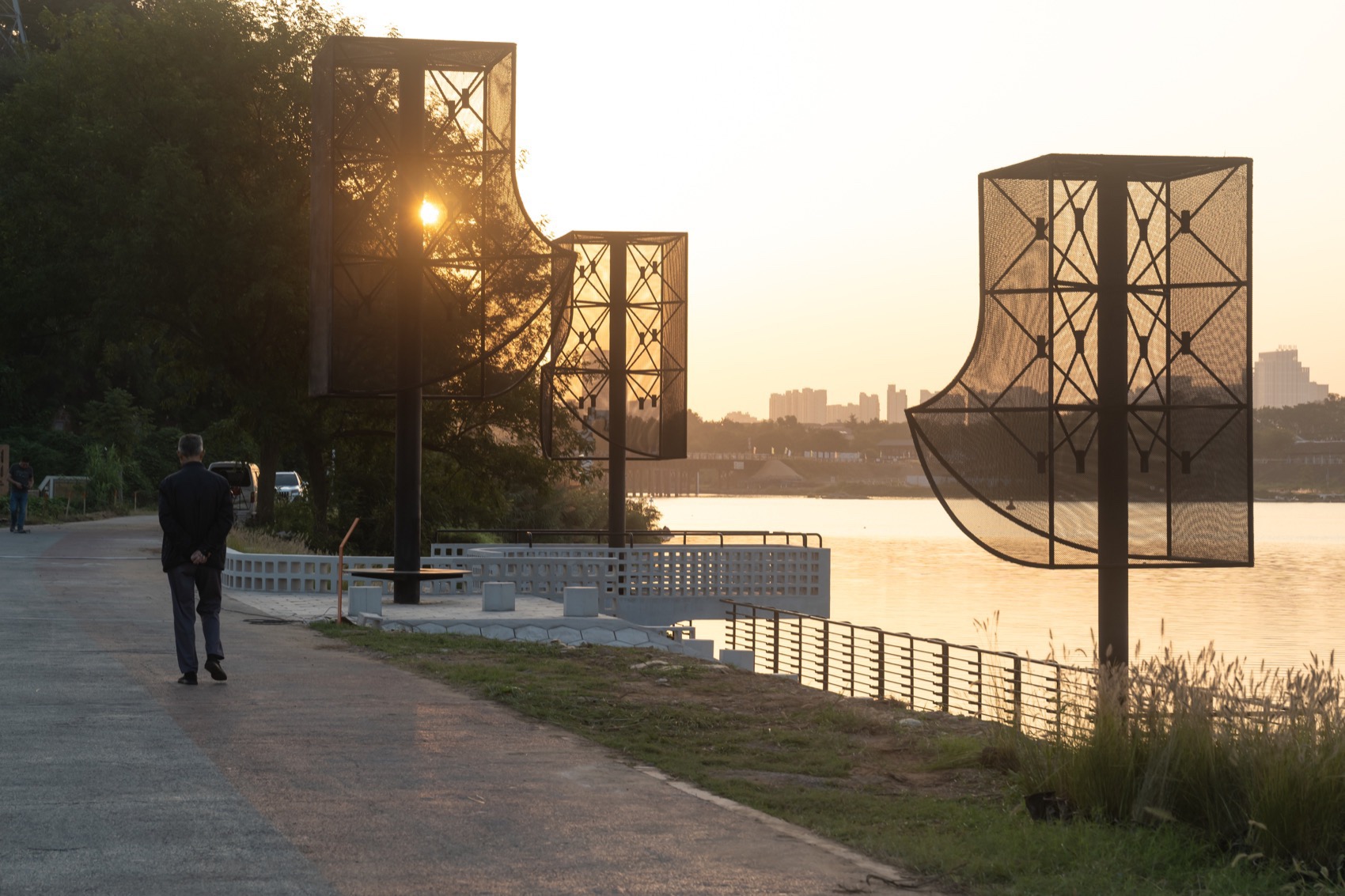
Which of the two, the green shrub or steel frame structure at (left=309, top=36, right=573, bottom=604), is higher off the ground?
steel frame structure at (left=309, top=36, right=573, bottom=604)

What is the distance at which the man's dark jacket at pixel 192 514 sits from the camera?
12.5m

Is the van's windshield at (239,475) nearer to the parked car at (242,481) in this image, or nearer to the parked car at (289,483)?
the parked car at (242,481)

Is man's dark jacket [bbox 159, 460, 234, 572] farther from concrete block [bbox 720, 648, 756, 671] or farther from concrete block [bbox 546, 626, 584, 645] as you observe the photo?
concrete block [bbox 720, 648, 756, 671]

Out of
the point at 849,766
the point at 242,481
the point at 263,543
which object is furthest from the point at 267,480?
the point at 849,766

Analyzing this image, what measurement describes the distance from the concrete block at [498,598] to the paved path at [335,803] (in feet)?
28.8

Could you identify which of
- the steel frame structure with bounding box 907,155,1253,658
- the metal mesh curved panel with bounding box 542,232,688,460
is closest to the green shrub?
the steel frame structure with bounding box 907,155,1253,658

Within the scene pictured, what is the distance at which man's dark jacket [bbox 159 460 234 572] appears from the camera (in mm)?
12516

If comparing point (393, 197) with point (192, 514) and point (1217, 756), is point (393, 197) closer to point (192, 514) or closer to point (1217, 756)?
point (192, 514)

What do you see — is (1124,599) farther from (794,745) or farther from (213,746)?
(213,746)

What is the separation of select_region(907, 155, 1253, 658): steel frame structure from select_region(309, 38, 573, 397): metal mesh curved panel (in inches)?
377

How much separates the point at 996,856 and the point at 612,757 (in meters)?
3.20

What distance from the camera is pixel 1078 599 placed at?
A: 226ft

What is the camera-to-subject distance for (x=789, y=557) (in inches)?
1459

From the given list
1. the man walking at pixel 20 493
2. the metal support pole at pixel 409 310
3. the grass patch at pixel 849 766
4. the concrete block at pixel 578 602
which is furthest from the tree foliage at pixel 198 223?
the grass patch at pixel 849 766
